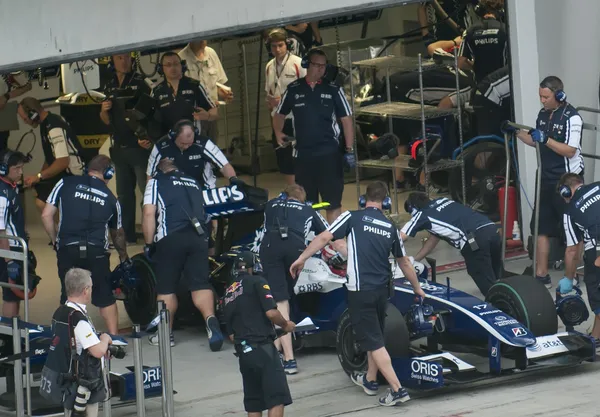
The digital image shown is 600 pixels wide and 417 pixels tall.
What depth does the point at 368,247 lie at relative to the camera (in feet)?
35.9

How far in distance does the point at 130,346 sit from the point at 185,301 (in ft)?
2.14

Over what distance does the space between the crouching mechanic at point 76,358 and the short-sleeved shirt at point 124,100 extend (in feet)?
24.4

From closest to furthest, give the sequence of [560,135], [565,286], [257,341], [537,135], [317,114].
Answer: [257,341] → [565,286] → [537,135] → [560,135] → [317,114]

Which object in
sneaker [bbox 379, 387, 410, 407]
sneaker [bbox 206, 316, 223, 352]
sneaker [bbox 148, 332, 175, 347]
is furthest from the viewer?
sneaker [bbox 148, 332, 175, 347]

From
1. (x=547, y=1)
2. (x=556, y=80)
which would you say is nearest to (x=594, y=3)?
(x=547, y=1)

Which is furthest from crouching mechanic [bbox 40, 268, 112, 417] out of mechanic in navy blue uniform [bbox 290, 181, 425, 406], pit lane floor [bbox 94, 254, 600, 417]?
mechanic in navy blue uniform [bbox 290, 181, 425, 406]

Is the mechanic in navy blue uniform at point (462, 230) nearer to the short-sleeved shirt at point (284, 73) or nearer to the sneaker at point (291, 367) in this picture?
the sneaker at point (291, 367)

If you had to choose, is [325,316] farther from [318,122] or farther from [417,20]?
[417,20]

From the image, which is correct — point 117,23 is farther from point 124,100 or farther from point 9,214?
point 124,100

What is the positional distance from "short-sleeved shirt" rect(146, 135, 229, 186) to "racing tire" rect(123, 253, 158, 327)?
1.15m

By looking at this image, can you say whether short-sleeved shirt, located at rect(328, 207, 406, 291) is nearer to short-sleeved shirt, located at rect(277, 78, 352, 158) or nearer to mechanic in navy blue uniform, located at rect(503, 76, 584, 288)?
mechanic in navy blue uniform, located at rect(503, 76, 584, 288)

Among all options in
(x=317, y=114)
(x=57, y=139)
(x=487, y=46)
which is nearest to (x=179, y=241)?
(x=317, y=114)

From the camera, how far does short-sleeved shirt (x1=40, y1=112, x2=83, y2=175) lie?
15.1 m

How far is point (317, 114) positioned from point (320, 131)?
0.18 m
